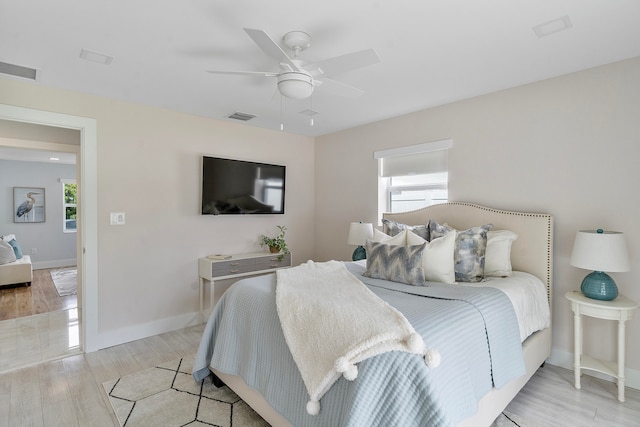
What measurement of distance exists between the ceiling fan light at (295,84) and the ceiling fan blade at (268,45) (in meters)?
0.05

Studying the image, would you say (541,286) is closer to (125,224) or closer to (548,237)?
(548,237)

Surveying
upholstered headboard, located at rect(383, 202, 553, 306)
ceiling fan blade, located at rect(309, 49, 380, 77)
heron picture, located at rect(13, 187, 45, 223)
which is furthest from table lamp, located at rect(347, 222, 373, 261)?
heron picture, located at rect(13, 187, 45, 223)

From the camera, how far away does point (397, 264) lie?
2451 millimetres

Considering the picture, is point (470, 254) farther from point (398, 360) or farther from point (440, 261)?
point (398, 360)

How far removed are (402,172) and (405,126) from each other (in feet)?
1.76

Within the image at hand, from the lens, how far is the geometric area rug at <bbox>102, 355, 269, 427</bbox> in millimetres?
2070

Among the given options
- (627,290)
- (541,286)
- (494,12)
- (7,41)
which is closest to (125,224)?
(7,41)

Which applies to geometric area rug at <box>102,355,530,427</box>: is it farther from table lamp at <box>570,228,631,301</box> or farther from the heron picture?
the heron picture

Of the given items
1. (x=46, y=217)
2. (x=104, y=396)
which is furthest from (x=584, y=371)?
(x=46, y=217)

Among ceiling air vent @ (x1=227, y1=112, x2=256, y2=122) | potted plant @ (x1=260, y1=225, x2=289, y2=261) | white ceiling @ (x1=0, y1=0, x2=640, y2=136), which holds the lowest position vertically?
potted plant @ (x1=260, y1=225, x2=289, y2=261)

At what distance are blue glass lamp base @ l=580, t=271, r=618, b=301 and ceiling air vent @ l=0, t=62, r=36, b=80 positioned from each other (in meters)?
4.53

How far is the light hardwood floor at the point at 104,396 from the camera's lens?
6.90 feet

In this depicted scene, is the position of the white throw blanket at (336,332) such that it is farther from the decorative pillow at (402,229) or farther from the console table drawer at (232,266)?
the console table drawer at (232,266)

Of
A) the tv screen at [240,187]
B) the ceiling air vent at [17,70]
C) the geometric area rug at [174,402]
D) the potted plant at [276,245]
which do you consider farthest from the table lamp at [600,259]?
the ceiling air vent at [17,70]
